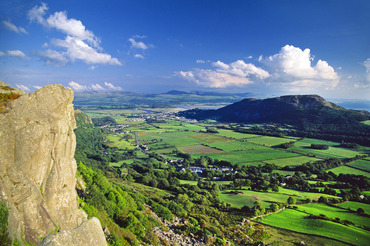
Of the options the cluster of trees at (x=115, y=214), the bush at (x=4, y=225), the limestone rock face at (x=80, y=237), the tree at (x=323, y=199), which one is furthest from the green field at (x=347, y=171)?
the bush at (x=4, y=225)

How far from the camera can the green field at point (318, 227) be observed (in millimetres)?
43156

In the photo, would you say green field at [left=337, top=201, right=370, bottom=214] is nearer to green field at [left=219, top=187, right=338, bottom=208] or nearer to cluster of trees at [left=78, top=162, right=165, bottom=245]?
green field at [left=219, top=187, right=338, bottom=208]

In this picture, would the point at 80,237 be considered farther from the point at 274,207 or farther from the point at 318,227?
the point at 274,207

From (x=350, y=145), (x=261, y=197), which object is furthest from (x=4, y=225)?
(x=350, y=145)

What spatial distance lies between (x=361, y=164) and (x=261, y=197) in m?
76.1

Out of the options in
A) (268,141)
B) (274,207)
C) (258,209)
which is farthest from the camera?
(268,141)

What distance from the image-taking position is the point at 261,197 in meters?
66.3

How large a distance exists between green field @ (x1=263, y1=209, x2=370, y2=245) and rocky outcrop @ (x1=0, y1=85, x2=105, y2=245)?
46.5m

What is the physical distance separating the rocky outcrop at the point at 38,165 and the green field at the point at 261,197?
51.3m

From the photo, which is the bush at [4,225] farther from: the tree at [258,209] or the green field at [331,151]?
the green field at [331,151]

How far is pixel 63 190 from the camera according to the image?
19094 mm

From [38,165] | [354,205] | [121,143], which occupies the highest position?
[38,165]

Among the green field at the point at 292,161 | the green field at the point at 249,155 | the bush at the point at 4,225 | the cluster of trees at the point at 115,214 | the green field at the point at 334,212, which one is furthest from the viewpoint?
the green field at the point at 249,155

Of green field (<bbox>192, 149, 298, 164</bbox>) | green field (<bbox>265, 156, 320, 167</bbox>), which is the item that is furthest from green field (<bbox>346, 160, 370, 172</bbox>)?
green field (<bbox>192, 149, 298, 164</bbox>)
